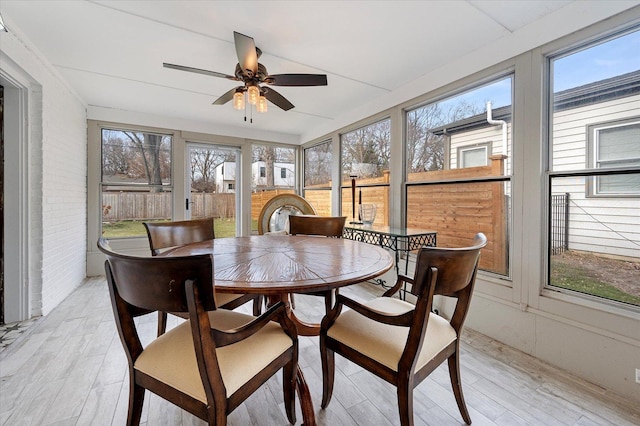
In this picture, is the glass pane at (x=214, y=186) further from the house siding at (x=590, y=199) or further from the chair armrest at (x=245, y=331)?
the house siding at (x=590, y=199)

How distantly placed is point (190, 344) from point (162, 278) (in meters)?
0.44

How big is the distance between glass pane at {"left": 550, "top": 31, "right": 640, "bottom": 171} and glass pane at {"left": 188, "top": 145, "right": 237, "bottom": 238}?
434 cm

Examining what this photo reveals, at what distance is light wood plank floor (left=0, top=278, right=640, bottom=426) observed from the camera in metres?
1.41

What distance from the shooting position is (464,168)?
2.58 meters

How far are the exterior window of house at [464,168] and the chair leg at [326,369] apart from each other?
172cm

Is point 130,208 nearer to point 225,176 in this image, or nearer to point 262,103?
point 225,176

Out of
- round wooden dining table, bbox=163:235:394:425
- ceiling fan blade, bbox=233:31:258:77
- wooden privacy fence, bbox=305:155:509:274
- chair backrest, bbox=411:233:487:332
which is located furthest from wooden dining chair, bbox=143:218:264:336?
wooden privacy fence, bbox=305:155:509:274

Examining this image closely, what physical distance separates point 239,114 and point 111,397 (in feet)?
11.6

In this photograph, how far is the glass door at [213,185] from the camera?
14.7ft

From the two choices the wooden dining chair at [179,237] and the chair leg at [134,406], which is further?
the wooden dining chair at [179,237]

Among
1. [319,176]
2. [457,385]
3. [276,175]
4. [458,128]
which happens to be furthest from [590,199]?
[276,175]

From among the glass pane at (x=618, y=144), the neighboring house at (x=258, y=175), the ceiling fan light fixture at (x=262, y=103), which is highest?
the ceiling fan light fixture at (x=262, y=103)

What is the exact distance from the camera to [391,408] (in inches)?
58.5

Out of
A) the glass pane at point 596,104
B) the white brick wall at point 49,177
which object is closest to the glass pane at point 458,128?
the glass pane at point 596,104
